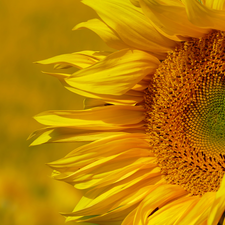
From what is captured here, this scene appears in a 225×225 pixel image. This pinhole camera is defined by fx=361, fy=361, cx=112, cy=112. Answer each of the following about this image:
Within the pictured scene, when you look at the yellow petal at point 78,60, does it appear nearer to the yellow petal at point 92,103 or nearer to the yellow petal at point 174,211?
the yellow petal at point 92,103

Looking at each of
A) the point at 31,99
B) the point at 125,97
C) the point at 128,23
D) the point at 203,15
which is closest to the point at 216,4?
the point at 203,15

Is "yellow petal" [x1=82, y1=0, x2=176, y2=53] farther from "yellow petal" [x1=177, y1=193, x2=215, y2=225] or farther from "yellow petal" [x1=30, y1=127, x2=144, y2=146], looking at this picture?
"yellow petal" [x1=177, y1=193, x2=215, y2=225]

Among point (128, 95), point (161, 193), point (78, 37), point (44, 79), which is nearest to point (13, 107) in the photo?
point (44, 79)

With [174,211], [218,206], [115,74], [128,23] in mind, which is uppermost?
[128,23]

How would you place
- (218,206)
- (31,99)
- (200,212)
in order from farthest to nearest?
(31,99)
(200,212)
(218,206)

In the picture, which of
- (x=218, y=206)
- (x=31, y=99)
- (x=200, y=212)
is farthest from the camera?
(x=31, y=99)

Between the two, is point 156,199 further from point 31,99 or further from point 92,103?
point 31,99
